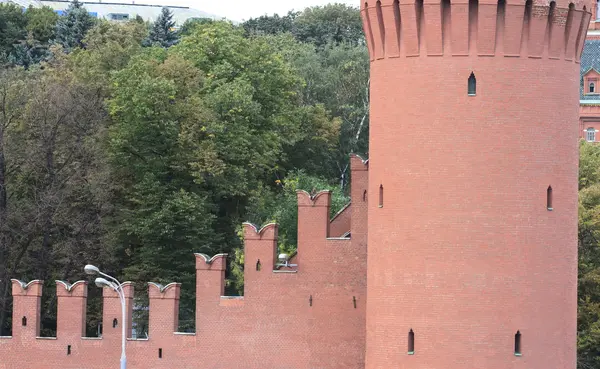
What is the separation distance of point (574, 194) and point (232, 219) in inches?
1252

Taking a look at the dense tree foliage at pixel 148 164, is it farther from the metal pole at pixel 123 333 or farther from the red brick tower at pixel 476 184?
the red brick tower at pixel 476 184

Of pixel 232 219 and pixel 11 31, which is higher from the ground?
pixel 11 31

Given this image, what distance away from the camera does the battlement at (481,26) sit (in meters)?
51.0

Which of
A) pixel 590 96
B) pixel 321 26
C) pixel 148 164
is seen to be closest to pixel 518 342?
pixel 148 164

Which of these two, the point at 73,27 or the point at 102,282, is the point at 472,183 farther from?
the point at 73,27

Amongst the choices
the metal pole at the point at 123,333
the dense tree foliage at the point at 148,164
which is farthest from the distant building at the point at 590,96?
the metal pole at the point at 123,333

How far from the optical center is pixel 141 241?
80375 mm

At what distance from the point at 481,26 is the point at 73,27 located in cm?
7498

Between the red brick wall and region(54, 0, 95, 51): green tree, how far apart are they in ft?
208

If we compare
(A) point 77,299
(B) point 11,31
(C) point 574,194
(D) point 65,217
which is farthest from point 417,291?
(B) point 11,31

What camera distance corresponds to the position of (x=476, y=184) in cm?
5178

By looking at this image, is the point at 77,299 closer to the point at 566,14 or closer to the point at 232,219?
the point at 566,14

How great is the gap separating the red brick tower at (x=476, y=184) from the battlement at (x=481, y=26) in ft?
0.12

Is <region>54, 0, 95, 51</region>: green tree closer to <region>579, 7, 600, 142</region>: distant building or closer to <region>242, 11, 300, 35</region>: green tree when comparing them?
<region>242, 11, 300, 35</region>: green tree
